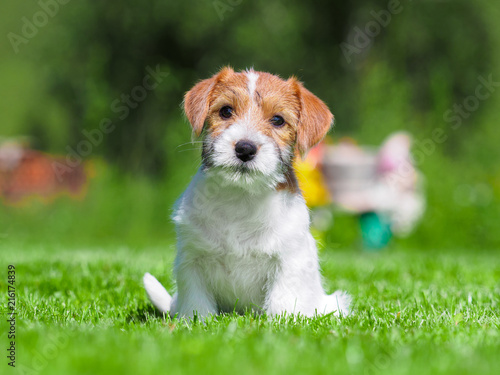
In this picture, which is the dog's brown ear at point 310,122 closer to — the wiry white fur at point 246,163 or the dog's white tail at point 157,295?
the wiry white fur at point 246,163

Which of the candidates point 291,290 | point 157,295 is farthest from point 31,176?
point 291,290

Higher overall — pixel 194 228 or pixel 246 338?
pixel 194 228

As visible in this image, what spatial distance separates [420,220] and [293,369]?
1006 centimetres

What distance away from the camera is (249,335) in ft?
10.3

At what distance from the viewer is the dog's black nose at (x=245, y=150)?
354 cm

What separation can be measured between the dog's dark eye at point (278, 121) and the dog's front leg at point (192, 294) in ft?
3.35

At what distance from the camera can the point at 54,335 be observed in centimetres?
295

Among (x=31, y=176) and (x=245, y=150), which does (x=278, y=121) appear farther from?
(x=31, y=176)

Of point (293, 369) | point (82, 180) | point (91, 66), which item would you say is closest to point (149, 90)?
point (91, 66)

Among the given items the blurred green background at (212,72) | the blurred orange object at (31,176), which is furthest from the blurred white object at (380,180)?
the blurred orange object at (31,176)

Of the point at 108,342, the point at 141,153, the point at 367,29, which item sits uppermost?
the point at 367,29

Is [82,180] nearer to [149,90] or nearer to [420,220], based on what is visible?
[149,90]

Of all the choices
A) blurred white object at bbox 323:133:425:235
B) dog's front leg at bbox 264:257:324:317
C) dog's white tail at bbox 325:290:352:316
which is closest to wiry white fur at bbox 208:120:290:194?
dog's front leg at bbox 264:257:324:317

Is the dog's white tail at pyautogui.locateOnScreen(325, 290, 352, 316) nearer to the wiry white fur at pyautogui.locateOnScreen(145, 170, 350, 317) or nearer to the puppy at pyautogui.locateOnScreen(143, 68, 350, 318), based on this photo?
the puppy at pyautogui.locateOnScreen(143, 68, 350, 318)
